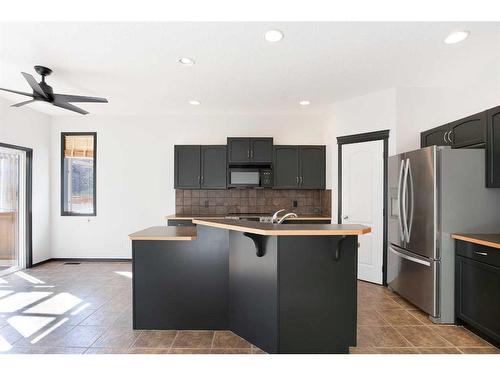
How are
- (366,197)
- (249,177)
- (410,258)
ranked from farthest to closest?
(249,177)
(366,197)
(410,258)

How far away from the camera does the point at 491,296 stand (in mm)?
2395

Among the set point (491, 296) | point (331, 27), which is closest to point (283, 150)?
point (331, 27)

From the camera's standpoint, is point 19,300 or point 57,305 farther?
point 19,300

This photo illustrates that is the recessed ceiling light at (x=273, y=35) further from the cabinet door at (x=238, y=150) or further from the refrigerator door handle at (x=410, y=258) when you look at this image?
the refrigerator door handle at (x=410, y=258)

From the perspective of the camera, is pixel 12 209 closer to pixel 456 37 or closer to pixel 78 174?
pixel 78 174

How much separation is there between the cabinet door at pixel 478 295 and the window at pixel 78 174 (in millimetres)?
5476

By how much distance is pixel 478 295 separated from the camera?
8.32ft

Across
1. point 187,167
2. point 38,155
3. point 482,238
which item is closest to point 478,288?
point 482,238

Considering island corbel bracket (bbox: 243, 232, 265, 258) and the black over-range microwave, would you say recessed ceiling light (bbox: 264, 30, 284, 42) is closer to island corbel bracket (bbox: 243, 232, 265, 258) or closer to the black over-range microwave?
island corbel bracket (bbox: 243, 232, 265, 258)

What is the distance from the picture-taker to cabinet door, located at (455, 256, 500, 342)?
2357 millimetres

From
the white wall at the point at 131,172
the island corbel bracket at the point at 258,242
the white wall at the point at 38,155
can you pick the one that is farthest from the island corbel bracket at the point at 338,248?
the white wall at the point at 38,155

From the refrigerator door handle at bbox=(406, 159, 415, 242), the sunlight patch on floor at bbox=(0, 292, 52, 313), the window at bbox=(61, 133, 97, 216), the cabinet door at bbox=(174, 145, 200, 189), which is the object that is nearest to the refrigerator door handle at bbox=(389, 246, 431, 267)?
the refrigerator door handle at bbox=(406, 159, 415, 242)

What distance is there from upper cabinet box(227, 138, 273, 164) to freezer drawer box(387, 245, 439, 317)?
238 centimetres

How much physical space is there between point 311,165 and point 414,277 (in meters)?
2.38
